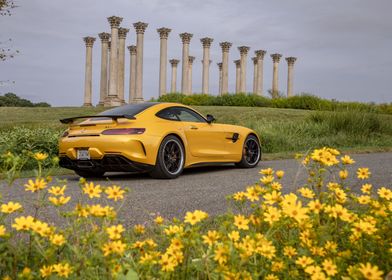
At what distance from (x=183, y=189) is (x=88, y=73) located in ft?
127

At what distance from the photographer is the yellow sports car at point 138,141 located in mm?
7848

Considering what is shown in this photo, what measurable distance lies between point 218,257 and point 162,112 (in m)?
6.61

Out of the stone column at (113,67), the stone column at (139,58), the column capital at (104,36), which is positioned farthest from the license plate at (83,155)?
the column capital at (104,36)

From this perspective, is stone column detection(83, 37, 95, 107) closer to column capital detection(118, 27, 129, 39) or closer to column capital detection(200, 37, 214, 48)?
column capital detection(118, 27, 129, 39)

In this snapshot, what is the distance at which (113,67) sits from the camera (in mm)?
39656

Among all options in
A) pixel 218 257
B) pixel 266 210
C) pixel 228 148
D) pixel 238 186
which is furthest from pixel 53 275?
pixel 228 148

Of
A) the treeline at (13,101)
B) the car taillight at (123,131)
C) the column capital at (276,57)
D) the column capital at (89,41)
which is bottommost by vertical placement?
the car taillight at (123,131)

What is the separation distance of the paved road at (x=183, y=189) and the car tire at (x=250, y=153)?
316 millimetres

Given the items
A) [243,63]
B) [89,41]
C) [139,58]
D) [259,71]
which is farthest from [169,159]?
[259,71]

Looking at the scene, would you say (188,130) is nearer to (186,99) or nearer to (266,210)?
(266,210)

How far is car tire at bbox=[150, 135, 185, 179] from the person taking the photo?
8.09 meters

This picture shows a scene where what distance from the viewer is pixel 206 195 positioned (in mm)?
6457

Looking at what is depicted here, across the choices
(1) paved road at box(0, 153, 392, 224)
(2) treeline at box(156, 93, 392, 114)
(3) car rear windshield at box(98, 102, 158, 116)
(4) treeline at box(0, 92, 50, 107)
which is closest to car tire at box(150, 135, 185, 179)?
(1) paved road at box(0, 153, 392, 224)

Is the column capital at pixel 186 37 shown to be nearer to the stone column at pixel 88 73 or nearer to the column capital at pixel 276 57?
the stone column at pixel 88 73
